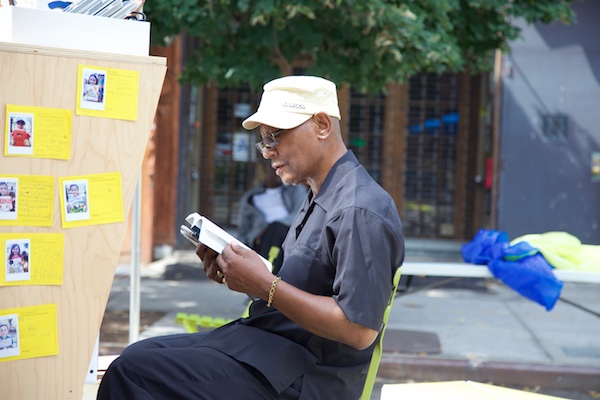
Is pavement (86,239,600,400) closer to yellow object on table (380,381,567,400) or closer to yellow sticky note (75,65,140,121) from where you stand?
yellow object on table (380,381,567,400)

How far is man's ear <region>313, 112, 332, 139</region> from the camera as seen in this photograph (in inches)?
108

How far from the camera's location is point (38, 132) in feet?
9.73

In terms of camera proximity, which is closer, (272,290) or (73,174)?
(272,290)

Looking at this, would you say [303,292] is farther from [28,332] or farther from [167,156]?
[167,156]

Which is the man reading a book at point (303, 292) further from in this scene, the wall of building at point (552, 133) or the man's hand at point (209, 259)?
the wall of building at point (552, 133)

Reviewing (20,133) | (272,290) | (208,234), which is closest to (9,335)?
(20,133)

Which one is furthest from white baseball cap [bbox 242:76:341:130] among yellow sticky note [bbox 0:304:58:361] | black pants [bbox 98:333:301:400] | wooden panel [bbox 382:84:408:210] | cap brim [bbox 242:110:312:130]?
wooden panel [bbox 382:84:408:210]

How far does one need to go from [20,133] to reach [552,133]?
30.1ft

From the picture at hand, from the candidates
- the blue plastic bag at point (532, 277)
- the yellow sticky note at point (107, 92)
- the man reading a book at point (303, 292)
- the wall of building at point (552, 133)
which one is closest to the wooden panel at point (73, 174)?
the yellow sticky note at point (107, 92)

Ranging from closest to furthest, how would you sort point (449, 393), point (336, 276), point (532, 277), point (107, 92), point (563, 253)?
point (336, 276)
point (449, 393)
point (107, 92)
point (532, 277)
point (563, 253)

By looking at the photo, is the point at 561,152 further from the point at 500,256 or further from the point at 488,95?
the point at 500,256

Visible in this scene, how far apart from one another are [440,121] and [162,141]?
154 inches

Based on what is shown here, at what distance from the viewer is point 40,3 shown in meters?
3.20

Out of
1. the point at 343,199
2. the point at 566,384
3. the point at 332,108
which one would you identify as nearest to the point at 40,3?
the point at 332,108
